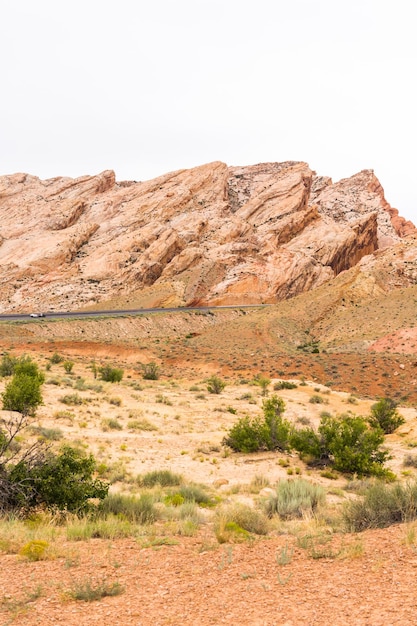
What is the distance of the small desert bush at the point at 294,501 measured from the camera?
991 cm

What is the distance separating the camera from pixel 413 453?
1883 cm

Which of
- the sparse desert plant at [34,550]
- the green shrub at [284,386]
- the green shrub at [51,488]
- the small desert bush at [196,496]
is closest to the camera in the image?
the sparse desert plant at [34,550]

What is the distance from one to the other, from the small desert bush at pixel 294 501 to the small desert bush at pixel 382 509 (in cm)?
131

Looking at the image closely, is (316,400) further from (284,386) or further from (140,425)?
(140,425)

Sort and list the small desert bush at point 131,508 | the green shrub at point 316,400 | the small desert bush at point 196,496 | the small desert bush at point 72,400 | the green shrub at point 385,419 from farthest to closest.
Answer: the green shrub at point 316,400 → the small desert bush at point 72,400 → the green shrub at point 385,419 → the small desert bush at point 196,496 → the small desert bush at point 131,508

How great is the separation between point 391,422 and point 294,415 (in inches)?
190

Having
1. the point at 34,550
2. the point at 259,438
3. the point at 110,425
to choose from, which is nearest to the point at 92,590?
the point at 34,550

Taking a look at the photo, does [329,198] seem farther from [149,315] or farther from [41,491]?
[41,491]

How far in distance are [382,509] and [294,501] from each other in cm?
225

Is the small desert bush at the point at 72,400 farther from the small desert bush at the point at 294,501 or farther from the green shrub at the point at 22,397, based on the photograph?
the small desert bush at the point at 294,501

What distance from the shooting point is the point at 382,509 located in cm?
834

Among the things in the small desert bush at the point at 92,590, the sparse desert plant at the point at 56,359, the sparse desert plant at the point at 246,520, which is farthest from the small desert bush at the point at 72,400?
the small desert bush at the point at 92,590

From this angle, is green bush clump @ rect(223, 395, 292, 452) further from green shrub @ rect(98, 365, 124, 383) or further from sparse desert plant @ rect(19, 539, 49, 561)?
green shrub @ rect(98, 365, 124, 383)

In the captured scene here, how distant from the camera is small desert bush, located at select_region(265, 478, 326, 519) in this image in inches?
390
